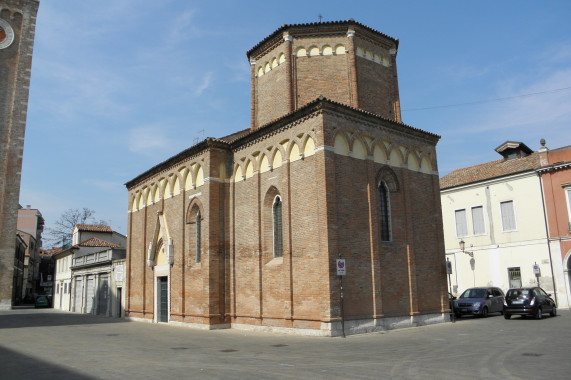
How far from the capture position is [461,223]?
3102cm

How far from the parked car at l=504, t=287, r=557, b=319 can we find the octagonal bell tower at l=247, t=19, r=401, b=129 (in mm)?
9421

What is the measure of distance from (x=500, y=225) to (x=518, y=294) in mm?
9510

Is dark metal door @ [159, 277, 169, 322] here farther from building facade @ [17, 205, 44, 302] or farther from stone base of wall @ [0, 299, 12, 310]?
building facade @ [17, 205, 44, 302]

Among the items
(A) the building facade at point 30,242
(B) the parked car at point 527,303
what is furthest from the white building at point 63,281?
(B) the parked car at point 527,303

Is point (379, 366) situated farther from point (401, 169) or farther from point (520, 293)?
point (520, 293)

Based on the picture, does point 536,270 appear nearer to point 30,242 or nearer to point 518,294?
point 518,294

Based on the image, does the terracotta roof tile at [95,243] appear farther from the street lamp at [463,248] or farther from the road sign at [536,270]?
the road sign at [536,270]

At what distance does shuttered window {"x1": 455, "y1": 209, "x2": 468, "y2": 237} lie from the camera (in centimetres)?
3077

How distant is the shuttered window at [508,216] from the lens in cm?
2800

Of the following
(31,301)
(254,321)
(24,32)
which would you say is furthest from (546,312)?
(31,301)

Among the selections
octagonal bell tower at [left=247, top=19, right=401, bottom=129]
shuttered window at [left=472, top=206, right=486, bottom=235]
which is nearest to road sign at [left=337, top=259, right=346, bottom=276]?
octagonal bell tower at [left=247, top=19, right=401, bottom=129]

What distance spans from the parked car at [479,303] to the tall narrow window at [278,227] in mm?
10507

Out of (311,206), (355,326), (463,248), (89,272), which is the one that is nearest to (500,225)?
(463,248)

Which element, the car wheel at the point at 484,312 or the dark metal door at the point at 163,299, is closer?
the car wheel at the point at 484,312
